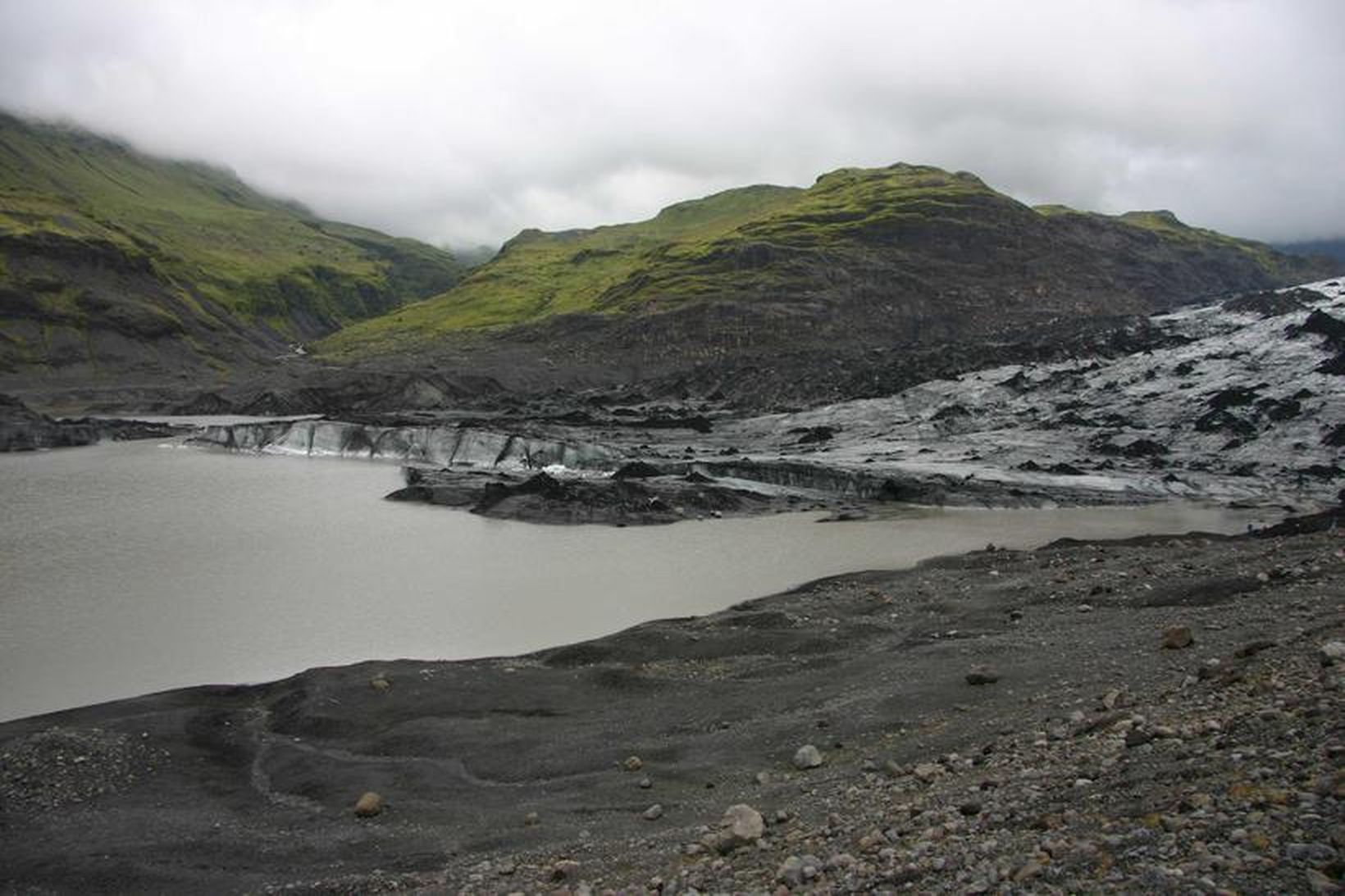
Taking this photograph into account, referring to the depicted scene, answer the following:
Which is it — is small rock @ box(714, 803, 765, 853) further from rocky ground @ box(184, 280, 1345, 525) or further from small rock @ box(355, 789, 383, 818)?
rocky ground @ box(184, 280, 1345, 525)

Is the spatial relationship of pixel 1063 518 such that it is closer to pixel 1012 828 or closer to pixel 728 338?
pixel 1012 828

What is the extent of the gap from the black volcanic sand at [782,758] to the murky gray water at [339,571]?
13.5ft

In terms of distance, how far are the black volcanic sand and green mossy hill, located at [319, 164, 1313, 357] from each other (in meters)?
102

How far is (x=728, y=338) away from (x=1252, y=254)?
4850 inches

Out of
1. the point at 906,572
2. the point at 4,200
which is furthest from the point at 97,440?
the point at 4,200

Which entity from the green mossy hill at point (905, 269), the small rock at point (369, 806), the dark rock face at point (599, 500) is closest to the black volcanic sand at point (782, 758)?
the small rock at point (369, 806)

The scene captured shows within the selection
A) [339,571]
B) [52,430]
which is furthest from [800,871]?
[52,430]

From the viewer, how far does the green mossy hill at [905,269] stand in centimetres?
12888

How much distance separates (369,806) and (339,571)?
2300 cm

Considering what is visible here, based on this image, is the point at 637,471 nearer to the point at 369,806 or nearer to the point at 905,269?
the point at 369,806

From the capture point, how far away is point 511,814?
45.5 ft

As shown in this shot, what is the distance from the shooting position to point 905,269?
13500 centimetres

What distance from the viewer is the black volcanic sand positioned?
8.45 metres

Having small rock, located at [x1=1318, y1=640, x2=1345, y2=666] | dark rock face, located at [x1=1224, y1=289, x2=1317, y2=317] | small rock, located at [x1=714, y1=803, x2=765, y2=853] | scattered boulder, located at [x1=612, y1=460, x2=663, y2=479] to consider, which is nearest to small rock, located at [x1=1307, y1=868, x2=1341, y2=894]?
small rock, located at [x1=1318, y1=640, x2=1345, y2=666]
